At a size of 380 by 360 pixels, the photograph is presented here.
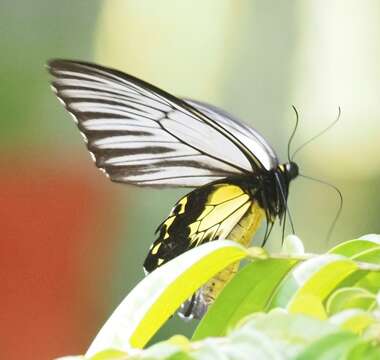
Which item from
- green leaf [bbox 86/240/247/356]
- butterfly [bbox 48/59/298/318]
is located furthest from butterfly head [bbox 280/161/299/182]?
green leaf [bbox 86/240/247/356]

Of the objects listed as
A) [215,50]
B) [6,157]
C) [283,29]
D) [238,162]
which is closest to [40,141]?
[6,157]

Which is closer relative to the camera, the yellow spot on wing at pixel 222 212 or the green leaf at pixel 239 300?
the green leaf at pixel 239 300

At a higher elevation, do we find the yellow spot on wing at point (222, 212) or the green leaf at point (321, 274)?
the green leaf at point (321, 274)

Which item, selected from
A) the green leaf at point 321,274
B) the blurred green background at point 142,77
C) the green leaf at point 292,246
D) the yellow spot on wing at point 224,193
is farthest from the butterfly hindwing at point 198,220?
the blurred green background at point 142,77

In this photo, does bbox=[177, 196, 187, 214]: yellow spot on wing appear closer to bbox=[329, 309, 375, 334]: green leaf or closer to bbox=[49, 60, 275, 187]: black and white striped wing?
bbox=[49, 60, 275, 187]: black and white striped wing

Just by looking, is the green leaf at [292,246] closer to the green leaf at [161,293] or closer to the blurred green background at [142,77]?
the green leaf at [161,293]

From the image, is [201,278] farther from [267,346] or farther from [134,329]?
[267,346]
